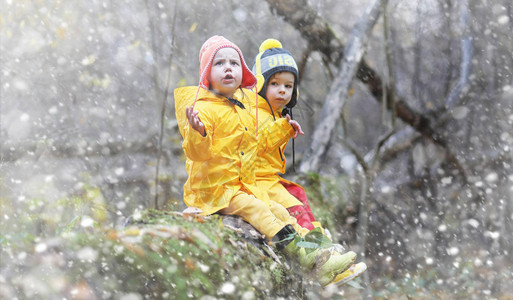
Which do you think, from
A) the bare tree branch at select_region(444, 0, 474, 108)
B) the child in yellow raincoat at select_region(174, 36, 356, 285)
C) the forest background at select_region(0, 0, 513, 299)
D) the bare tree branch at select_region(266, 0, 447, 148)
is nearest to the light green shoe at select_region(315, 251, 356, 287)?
the child in yellow raincoat at select_region(174, 36, 356, 285)

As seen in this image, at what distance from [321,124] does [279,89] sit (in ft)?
7.22

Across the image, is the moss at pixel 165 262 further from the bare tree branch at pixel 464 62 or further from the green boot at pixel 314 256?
the bare tree branch at pixel 464 62

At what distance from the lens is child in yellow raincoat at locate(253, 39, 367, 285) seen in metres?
2.91

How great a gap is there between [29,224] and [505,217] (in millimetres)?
6149

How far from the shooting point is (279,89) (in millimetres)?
3029

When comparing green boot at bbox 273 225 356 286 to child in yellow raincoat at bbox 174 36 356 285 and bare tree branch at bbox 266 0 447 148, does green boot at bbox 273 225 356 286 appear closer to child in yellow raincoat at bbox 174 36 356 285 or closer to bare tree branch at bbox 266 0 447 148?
child in yellow raincoat at bbox 174 36 356 285

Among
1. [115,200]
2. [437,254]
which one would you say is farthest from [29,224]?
[437,254]

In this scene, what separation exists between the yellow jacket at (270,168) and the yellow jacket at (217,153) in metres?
0.15

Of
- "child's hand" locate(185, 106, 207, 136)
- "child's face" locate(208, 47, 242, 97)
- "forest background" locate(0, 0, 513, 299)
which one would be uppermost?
"child's face" locate(208, 47, 242, 97)

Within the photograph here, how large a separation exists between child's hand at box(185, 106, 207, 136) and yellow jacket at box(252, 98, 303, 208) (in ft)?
2.06

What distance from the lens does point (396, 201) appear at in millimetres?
7336

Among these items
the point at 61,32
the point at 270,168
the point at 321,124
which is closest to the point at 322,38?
the point at 321,124

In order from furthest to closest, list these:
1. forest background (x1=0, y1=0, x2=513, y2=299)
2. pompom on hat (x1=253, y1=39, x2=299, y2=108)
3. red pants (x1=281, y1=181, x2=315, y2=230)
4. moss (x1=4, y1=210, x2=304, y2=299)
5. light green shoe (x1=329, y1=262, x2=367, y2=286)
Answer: forest background (x1=0, y1=0, x2=513, y2=299)
pompom on hat (x1=253, y1=39, x2=299, y2=108)
red pants (x1=281, y1=181, x2=315, y2=230)
light green shoe (x1=329, y1=262, x2=367, y2=286)
moss (x1=4, y1=210, x2=304, y2=299)

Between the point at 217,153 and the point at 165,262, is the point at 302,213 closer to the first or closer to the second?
the point at 217,153
